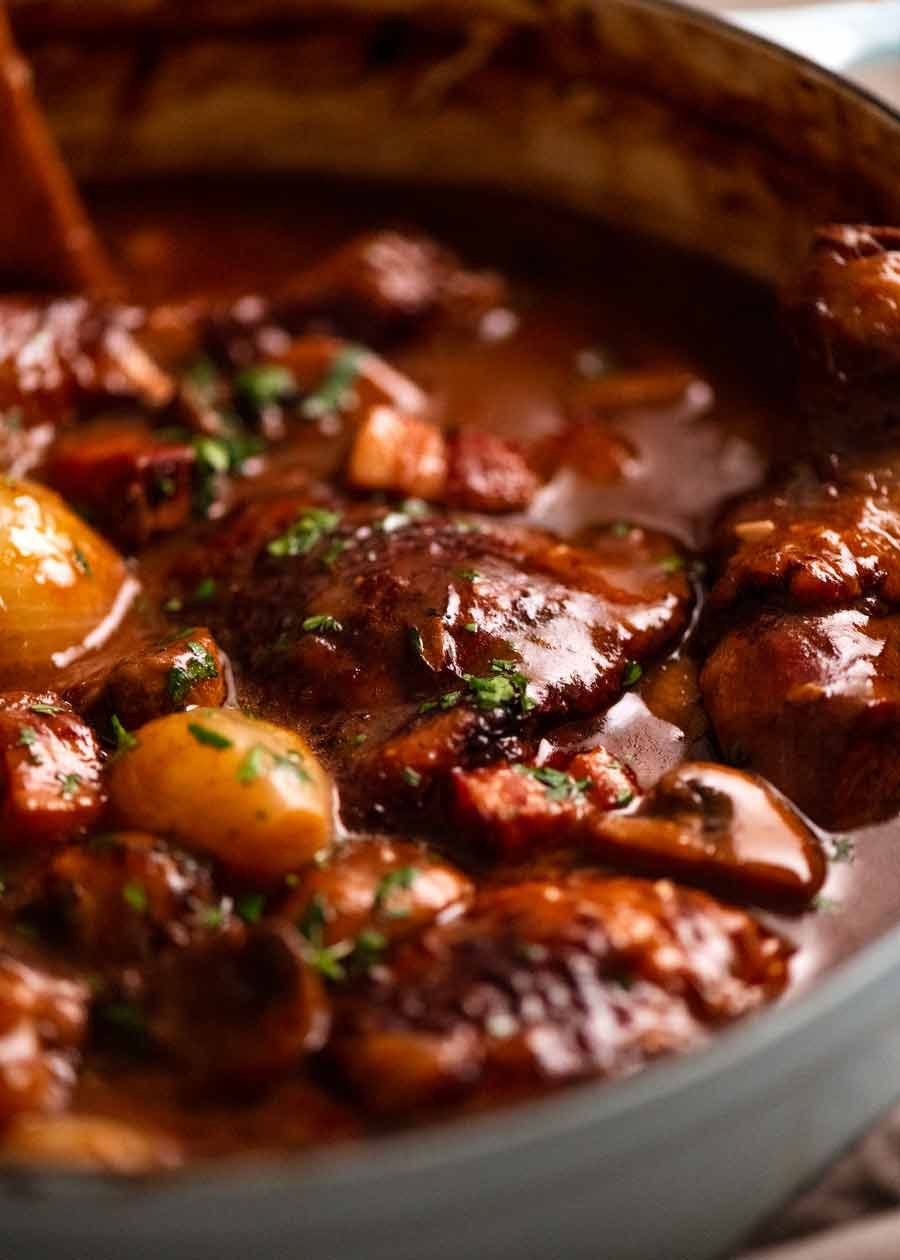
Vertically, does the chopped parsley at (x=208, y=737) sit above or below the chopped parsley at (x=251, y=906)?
above

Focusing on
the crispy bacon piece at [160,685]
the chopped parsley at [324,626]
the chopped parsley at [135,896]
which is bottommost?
the crispy bacon piece at [160,685]

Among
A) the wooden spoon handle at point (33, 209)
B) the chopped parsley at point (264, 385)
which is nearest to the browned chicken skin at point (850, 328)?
the chopped parsley at point (264, 385)

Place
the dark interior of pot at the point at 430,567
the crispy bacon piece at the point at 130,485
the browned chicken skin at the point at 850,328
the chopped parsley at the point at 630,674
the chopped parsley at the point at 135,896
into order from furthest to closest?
the crispy bacon piece at the point at 130,485 → the browned chicken skin at the point at 850,328 → the chopped parsley at the point at 630,674 → the chopped parsley at the point at 135,896 → the dark interior of pot at the point at 430,567

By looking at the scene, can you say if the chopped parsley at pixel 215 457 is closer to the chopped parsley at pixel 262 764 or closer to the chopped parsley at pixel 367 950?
the chopped parsley at pixel 262 764

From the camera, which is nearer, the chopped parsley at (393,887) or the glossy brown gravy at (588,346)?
the chopped parsley at (393,887)

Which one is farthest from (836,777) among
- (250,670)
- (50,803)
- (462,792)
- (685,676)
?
(50,803)

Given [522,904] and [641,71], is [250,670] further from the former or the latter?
[641,71]

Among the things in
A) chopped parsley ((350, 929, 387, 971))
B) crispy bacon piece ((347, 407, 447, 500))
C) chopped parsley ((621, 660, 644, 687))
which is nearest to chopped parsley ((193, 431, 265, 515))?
crispy bacon piece ((347, 407, 447, 500))

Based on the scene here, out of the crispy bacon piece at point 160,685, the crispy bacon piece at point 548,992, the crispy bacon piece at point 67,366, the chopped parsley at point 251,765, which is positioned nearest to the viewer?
the crispy bacon piece at point 548,992
